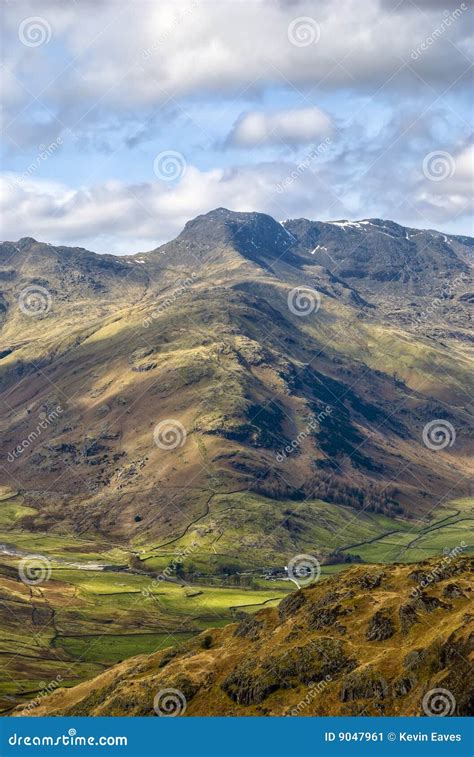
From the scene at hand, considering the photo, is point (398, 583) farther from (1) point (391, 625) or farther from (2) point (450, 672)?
(2) point (450, 672)

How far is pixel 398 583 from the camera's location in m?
197

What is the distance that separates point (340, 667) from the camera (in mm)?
165875

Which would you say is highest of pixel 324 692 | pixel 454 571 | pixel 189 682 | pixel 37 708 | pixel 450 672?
pixel 454 571

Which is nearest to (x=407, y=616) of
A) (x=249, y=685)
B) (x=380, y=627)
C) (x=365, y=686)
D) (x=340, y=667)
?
(x=380, y=627)

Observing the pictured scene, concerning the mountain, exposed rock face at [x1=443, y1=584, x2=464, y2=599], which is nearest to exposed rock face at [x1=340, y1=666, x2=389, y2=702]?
the mountain

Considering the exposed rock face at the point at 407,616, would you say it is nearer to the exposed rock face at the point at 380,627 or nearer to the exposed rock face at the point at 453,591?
the exposed rock face at the point at 380,627

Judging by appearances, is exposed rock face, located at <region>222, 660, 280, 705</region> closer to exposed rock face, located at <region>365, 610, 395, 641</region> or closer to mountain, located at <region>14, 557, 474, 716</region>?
mountain, located at <region>14, 557, 474, 716</region>

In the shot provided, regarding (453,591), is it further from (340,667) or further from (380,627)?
(340,667)

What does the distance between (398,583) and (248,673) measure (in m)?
42.2

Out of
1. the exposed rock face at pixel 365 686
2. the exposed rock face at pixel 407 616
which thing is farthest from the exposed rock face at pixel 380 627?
the exposed rock face at pixel 365 686

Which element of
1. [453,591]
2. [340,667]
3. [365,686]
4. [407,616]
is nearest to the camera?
[365,686]

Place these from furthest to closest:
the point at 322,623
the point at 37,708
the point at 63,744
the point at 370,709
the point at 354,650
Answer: the point at 37,708 → the point at 322,623 → the point at 354,650 → the point at 370,709 → the point at 63,744

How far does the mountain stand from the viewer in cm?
14762

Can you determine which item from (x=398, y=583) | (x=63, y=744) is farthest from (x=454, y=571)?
(x=63, y=744)
